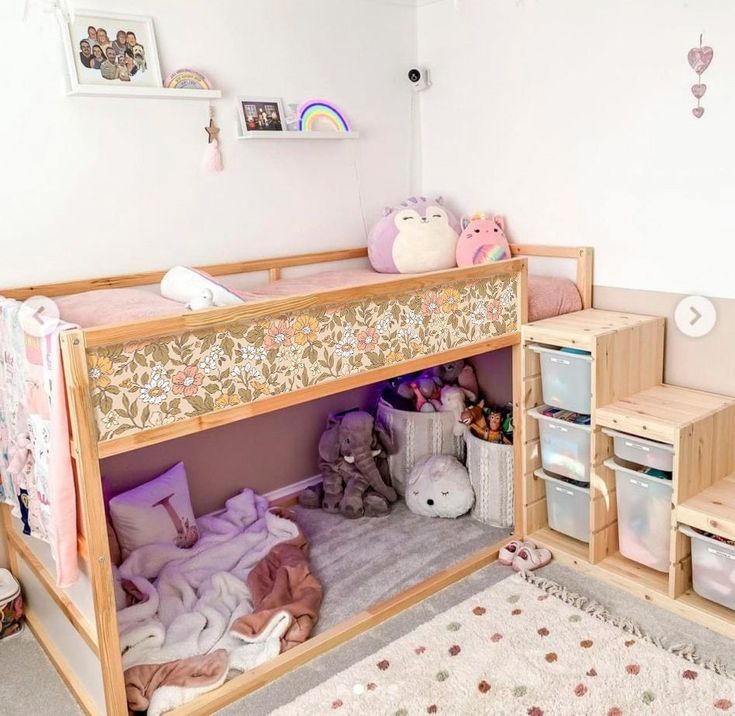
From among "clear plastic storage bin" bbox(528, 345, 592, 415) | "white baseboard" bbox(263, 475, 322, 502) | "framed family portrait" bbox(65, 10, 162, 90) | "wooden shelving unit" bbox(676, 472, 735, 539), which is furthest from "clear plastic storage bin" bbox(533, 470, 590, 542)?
"framed family portrait" bbox(65, 10, 162, 90)

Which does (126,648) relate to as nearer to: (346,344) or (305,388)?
(305,388)

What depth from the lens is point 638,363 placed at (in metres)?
2.50

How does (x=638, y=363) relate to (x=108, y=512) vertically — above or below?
above

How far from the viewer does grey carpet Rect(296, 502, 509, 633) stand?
8.00ft

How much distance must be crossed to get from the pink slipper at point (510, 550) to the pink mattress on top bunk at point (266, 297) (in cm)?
78

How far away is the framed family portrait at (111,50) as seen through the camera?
7.62 feet

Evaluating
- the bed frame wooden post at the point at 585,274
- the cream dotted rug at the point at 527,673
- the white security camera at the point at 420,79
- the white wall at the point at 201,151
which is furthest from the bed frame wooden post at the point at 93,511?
the white security camera at the point at 420,79

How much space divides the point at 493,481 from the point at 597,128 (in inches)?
51.4

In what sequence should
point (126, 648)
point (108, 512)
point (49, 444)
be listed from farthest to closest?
point (108, 512) < point (126, 648) < point (49, 444)

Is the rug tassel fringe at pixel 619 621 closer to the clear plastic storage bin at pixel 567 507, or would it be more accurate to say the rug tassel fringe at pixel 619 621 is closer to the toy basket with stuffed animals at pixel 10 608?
the clear plastic storage bin at pixel 567 507

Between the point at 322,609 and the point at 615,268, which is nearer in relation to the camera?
the point at 322,609

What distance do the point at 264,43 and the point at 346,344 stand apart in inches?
51.2

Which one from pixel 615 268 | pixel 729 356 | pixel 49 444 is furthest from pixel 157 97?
pixel 729 356

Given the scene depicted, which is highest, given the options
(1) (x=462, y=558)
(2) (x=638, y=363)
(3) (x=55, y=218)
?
(3) (x=55, y=218)
